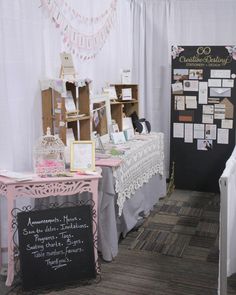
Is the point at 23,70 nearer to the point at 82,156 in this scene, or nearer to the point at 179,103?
the point at 82,156

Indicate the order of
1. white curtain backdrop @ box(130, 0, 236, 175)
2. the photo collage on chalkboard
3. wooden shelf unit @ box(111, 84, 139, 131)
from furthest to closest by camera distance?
white curtain backdrop @ box(130, 0, 236, 175) → the photo collage on chalkboard → wooden shelf unit @ box(111, 84, 139, 131)

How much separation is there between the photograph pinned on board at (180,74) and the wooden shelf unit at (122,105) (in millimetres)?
592

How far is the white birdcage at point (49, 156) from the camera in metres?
2.71

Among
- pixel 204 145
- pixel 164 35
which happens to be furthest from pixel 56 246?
pixel 164 35

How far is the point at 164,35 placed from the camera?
16.4 feet

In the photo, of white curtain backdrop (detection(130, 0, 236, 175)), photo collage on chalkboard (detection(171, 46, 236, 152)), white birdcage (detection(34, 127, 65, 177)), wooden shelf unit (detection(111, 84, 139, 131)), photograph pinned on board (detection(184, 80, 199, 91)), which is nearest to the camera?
white birdcage (detection(34, 127, 65, 177))

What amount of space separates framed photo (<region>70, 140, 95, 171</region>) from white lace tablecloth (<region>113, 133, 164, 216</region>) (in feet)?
0.77

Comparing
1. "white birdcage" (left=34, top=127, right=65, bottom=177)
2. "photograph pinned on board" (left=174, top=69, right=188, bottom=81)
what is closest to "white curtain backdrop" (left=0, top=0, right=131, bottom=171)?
"white birdcage" (left=34, top=127, right=65, bottom=177)

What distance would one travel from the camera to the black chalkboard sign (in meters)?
2.54

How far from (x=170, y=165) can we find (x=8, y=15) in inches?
112

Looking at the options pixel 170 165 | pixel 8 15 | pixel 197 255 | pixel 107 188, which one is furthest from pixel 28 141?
pixel 170 165
